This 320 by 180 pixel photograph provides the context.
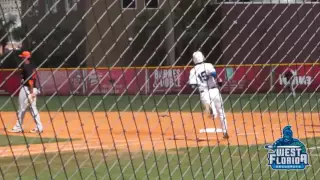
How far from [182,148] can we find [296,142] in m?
5.04

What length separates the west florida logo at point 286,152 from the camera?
612cm

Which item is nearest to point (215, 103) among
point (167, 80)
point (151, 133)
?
point (151, 133)

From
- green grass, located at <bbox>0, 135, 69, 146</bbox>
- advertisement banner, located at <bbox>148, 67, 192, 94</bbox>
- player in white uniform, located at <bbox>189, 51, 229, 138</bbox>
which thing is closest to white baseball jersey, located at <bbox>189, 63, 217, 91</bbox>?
player in white uniform, located at <bbox>189, 51, 229, 138</bbox>

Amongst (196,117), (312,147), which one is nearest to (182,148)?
(312,147)

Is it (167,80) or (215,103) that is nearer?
(215,103)

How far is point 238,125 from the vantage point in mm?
15195

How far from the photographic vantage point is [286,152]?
20.2ft

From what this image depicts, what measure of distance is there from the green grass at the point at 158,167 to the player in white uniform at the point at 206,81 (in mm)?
1091

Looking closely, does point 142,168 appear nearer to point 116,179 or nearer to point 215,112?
point 116,179

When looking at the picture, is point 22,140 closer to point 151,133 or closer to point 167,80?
point 151,133

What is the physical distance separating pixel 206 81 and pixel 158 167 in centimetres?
248

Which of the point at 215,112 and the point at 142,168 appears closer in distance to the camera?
the point at 142,168

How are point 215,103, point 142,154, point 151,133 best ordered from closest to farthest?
point 142,154 < point 215,103 < point 151,133

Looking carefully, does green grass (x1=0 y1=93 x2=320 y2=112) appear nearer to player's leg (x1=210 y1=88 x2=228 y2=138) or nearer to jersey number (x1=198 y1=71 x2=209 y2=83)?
player's leg (x1=210 y1=88 x2=228 y2=138)
